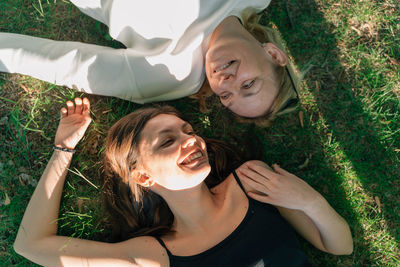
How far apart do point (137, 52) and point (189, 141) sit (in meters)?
1.07

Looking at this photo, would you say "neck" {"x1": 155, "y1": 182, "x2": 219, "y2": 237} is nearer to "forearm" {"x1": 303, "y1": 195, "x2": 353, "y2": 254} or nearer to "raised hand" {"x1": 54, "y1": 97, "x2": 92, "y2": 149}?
"forearm" {"x1": 303, "y1": 195, "x2": 353, "y2": 254}

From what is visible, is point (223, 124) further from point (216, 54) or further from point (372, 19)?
point (372, 19)

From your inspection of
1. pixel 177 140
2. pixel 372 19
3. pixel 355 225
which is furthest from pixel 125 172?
pixel 372 19

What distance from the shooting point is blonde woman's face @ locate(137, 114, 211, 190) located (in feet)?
9.57

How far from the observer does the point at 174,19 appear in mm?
3068

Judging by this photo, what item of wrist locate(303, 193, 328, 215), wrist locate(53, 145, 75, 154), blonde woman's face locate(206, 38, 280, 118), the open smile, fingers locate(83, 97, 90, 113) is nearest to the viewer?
blonde woman's face locate(206, 38, 280, 118)

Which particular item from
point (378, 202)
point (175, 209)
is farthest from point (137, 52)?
point (378, 202)

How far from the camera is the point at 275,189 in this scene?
3.31 metres

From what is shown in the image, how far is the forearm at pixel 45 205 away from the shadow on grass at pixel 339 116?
8.87 feet

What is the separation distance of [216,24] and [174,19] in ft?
1.31

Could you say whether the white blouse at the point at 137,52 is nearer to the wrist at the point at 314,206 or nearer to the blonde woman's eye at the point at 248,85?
the blonde woman's eye at the point at 248,85

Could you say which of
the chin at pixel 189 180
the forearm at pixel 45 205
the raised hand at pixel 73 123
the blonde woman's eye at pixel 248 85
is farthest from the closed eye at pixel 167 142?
the forearm at pixel 45 205

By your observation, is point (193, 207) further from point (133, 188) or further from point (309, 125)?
point (309, 125)

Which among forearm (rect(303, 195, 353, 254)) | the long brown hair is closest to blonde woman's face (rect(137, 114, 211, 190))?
the long brown hair
